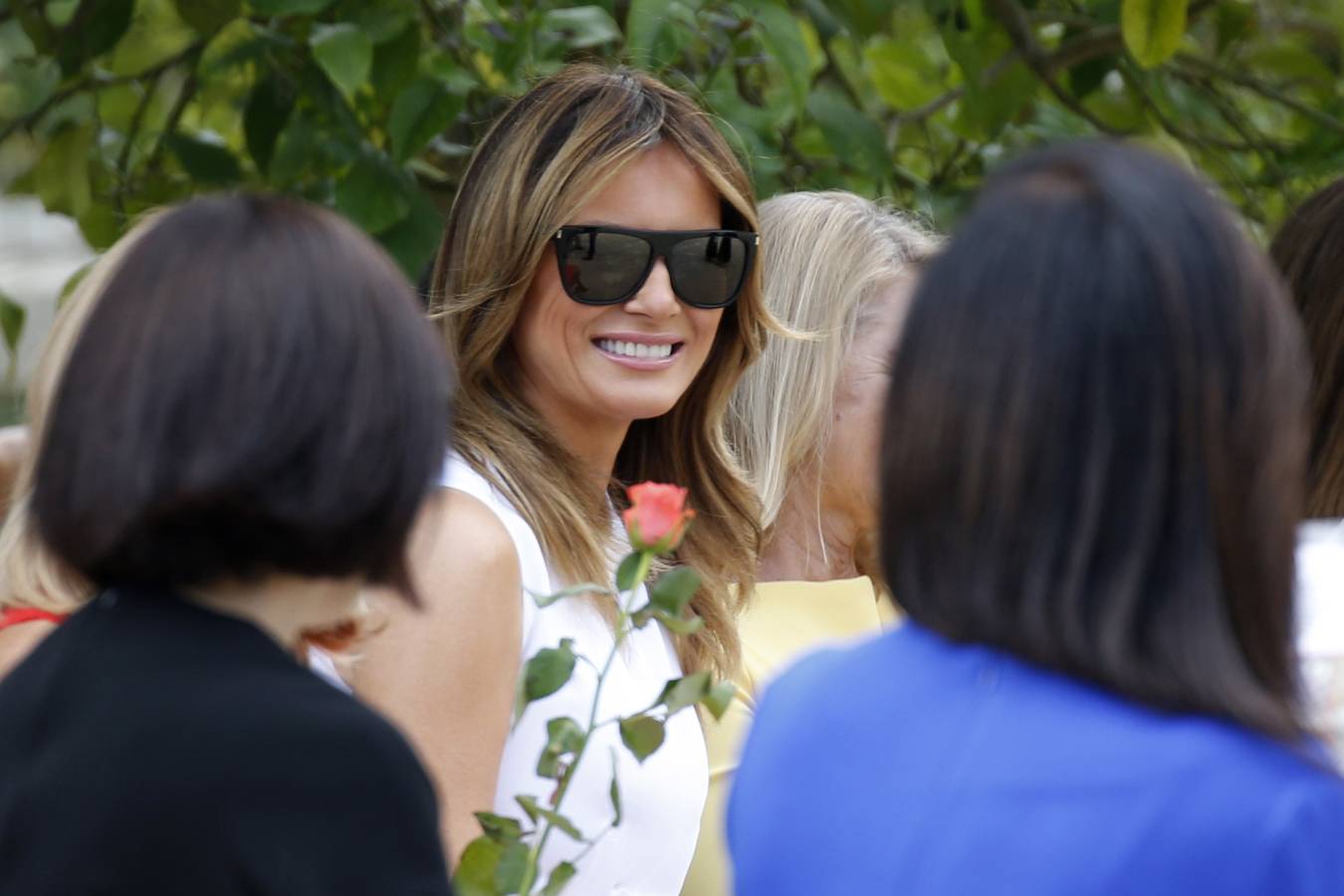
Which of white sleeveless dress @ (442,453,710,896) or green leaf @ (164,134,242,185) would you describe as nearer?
white sleeveless dress @ (442,453,710,896)

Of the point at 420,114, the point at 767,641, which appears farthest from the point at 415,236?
the point at 767,641

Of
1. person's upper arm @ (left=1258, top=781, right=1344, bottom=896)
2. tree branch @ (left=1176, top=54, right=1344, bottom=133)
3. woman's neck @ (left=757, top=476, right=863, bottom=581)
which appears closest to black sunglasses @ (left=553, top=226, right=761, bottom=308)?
woman's neck @ (left=757, top=476, right=863, bottom=581)

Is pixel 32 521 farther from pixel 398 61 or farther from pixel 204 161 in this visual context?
pixel 204 161

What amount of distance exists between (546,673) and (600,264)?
0.93m

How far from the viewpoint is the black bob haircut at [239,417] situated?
1.15 meters

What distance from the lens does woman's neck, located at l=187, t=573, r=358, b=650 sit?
121 centimetres

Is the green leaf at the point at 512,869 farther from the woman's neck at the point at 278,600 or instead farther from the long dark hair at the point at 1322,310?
the long dark hair at the point at 1322,310

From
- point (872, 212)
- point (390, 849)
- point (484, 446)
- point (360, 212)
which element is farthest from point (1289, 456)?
point (360, 212)

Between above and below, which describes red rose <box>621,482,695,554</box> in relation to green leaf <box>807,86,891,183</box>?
above

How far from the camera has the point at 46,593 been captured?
161cm

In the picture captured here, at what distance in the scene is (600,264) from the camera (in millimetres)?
2264

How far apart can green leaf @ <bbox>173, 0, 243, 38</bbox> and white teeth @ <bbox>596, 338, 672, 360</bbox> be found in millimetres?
1221

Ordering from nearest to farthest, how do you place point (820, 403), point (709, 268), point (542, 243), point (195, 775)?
point (195, 775) < point (542, 243) < point (709, 268) < point (820, 403)

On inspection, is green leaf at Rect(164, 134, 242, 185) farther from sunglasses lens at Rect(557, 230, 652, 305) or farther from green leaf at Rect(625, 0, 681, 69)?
sunglasses lens at Rect(557, 230, 652, 305)
